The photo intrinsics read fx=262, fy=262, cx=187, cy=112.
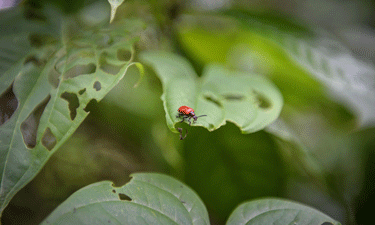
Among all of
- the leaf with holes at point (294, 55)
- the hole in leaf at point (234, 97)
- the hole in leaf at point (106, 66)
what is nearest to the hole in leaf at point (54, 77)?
the hole in leaf at point (106, 66)

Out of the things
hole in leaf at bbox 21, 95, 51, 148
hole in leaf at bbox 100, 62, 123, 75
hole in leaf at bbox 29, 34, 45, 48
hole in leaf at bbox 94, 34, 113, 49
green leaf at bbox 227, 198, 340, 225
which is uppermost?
hole in leaf at bbox 94, 34, 113, 49

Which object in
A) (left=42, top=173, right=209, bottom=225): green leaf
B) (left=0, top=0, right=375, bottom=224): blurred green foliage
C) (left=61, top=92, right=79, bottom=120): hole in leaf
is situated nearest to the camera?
(left=42, top=173, right=209, bottom=225): green leaf

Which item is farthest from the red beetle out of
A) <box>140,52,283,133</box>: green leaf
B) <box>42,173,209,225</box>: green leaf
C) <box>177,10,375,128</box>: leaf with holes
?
<box>177,10,375,128</box>: leaf with holes

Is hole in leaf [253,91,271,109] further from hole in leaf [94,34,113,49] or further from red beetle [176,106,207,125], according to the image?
hole in leaf [94,34,113,49]

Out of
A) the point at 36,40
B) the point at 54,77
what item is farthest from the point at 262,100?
the point at 36,40

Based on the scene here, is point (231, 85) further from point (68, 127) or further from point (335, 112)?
point (335, 112)

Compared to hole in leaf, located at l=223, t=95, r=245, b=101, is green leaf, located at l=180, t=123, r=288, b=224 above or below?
below

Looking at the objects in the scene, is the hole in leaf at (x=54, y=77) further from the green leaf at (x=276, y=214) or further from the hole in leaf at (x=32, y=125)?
the green leaf at (x=276, y=214)
